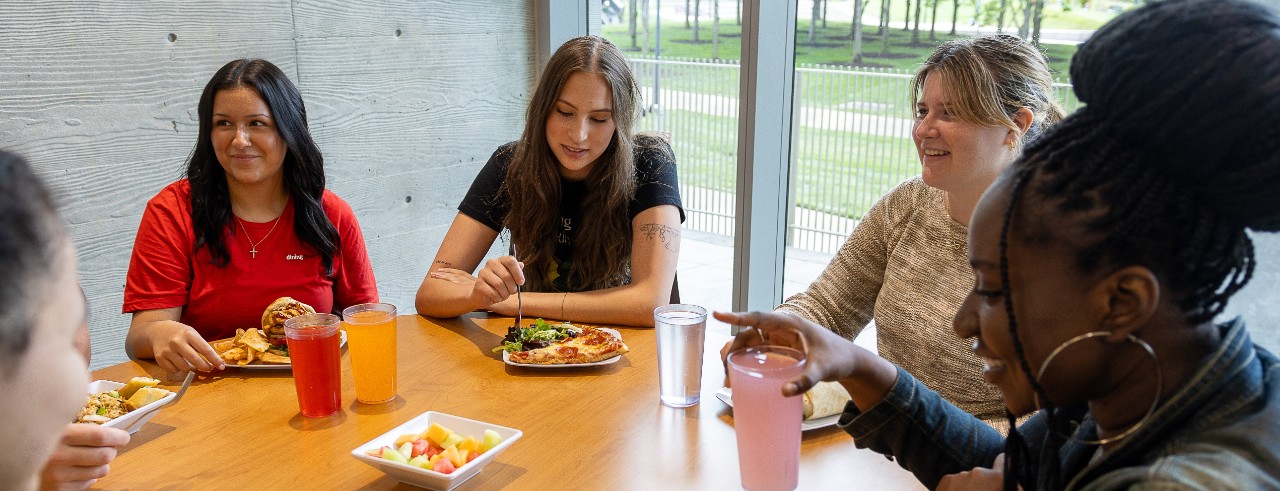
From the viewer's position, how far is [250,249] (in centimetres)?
217

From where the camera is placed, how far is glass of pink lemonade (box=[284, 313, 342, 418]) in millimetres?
1467

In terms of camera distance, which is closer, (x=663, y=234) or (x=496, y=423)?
(x=496, y=423)

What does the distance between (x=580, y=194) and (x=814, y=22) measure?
3.75 ft

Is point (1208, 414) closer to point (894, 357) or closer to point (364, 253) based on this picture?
point (894, 357)

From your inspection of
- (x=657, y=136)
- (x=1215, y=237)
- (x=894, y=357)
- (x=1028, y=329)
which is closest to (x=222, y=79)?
(x=657, y=136)

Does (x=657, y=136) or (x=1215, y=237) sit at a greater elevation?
(x=1215, y=237)

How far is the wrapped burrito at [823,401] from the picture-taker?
1.41 m

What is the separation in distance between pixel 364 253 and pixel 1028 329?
1.79 metres

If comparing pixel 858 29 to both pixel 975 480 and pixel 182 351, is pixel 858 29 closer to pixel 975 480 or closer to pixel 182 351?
pixel 975 480

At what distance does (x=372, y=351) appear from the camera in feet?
4.97

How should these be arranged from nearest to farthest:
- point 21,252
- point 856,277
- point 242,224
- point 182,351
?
point 21,252 → point 182,351 → point 856,277 → point 242,224

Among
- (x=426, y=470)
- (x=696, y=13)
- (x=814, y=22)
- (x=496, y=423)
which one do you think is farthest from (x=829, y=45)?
(x=426, y=470)

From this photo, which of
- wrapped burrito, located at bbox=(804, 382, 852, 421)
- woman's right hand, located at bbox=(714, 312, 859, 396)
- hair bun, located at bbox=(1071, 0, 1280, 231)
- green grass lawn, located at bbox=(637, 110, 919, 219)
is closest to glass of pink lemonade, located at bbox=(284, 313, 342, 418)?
woman's right hand, located at bbox=(714, 312, 859, 396)

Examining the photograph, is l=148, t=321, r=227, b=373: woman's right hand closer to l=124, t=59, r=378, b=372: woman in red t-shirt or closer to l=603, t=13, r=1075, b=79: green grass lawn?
l=124, t=59, r=378, b=372: woman in red t-shirt
